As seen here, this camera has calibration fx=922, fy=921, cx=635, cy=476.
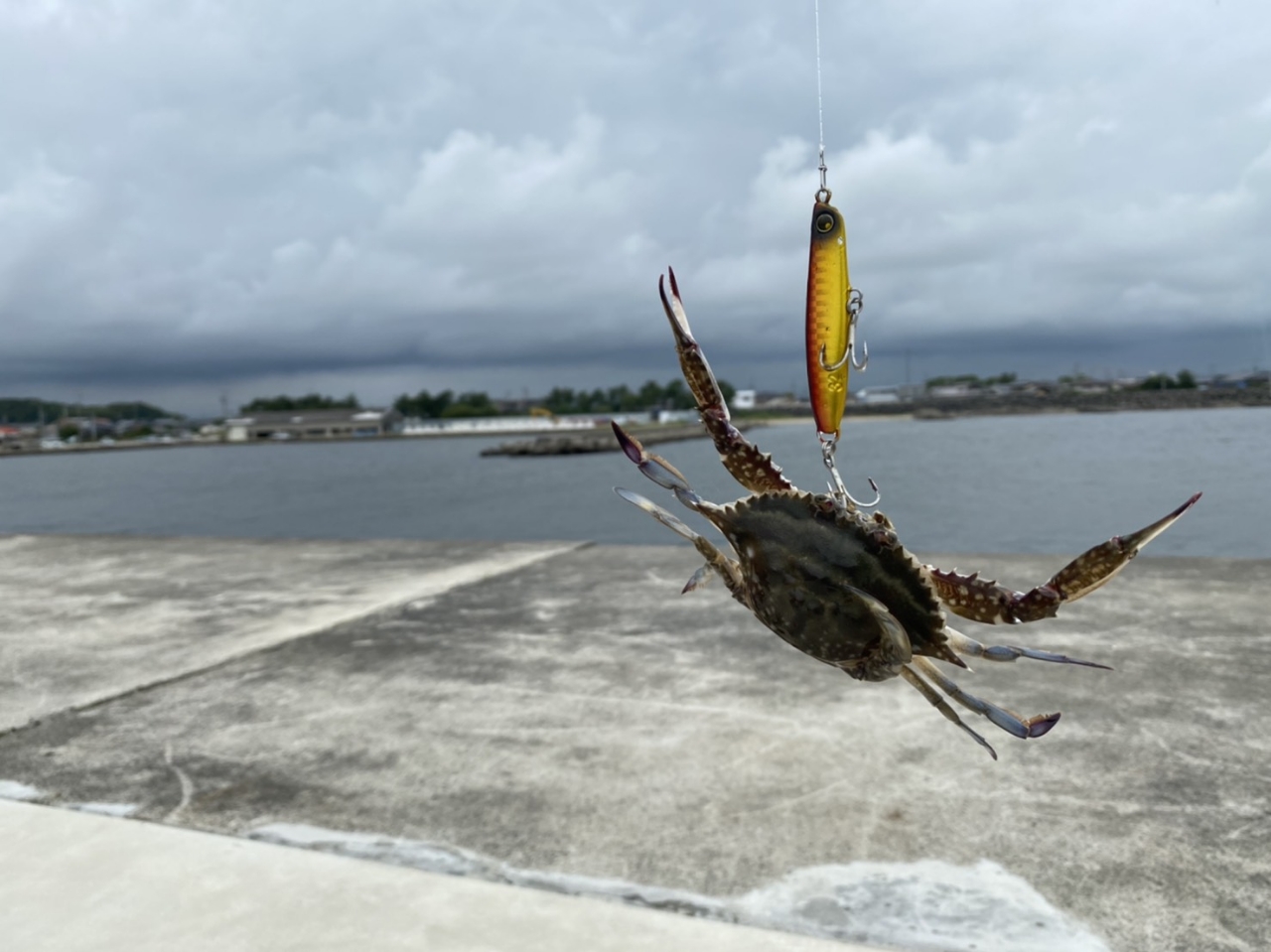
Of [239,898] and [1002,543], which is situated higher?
[239,898]

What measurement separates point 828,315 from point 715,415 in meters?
0.26

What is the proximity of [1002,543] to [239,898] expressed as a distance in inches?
941

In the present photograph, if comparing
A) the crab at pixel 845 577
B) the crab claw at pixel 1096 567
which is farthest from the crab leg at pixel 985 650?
the crab claw at pixel 1096 567

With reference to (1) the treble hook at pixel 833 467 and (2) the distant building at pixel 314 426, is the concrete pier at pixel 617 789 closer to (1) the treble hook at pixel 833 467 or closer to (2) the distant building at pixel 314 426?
(1) the treble hook at pixel 833 467

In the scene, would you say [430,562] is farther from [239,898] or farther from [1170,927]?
[1170,927]

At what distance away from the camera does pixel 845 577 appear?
1450 mm

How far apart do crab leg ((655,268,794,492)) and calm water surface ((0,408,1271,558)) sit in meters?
0.39

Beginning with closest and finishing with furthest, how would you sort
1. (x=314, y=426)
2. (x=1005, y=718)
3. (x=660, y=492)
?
(x=1005, y=718) < (x=660, y=492) < (x=314, y=426)

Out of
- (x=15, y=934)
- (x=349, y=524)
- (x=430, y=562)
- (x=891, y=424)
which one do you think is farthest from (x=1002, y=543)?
(x=891, y=424)

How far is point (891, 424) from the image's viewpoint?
9769cm

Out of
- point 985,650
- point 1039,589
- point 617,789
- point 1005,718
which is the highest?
point 1039,589

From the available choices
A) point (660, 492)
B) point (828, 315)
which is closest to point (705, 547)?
point (828, 315)

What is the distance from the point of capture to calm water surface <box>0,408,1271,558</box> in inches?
1047

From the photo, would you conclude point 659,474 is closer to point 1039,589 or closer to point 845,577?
point 845,577
